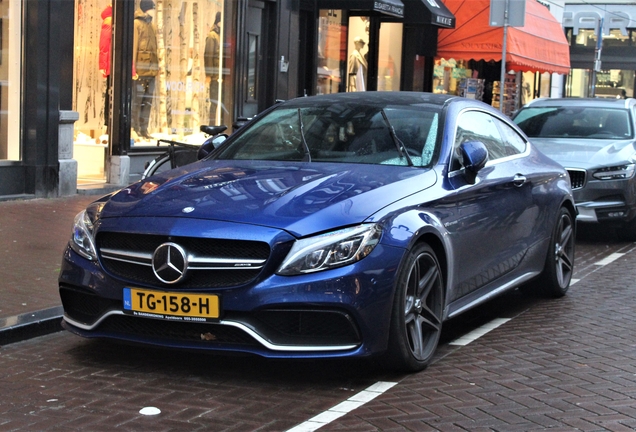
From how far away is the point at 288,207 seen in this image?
4938 millimetres

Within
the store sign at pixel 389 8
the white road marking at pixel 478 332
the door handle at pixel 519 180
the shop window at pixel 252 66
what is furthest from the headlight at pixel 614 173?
the store sign at pixel 389 8

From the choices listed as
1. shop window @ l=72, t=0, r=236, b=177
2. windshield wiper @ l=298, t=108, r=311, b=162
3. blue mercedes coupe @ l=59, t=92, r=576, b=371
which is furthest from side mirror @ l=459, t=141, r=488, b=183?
shop window @ l=72, t=0, r=236, b=177

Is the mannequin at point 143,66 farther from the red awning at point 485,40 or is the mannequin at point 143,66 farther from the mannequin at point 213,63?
the red awning at point 485,40

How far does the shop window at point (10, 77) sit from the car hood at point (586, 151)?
20.2ft

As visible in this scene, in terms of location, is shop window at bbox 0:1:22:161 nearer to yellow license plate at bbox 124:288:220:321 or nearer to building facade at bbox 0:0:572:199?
building facade at bbox 0:0:572:199

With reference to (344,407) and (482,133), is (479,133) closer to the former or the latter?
(482,133)

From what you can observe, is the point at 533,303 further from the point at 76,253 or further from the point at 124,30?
the point at 124,30

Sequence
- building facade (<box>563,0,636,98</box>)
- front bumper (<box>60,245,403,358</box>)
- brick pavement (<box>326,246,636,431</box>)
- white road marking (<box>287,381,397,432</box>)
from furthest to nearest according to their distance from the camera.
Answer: building facade (<box>563,0,636,98</box>)
front bumper (<box>60,245,403,358</box>)
brick pavement (<box>326,246,636,431</box>)
white road marking (<box>287,381,397,432</box>)

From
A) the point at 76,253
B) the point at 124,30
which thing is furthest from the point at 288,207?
the point at 124,30

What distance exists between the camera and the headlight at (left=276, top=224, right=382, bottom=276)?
15.4ft

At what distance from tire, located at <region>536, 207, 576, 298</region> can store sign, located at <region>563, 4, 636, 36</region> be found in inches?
1391

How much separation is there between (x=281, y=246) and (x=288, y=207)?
30 cm

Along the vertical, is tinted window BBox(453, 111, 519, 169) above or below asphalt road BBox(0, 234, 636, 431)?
above

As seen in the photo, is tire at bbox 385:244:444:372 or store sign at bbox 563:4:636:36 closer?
tire at bbox 385:244:444:372
